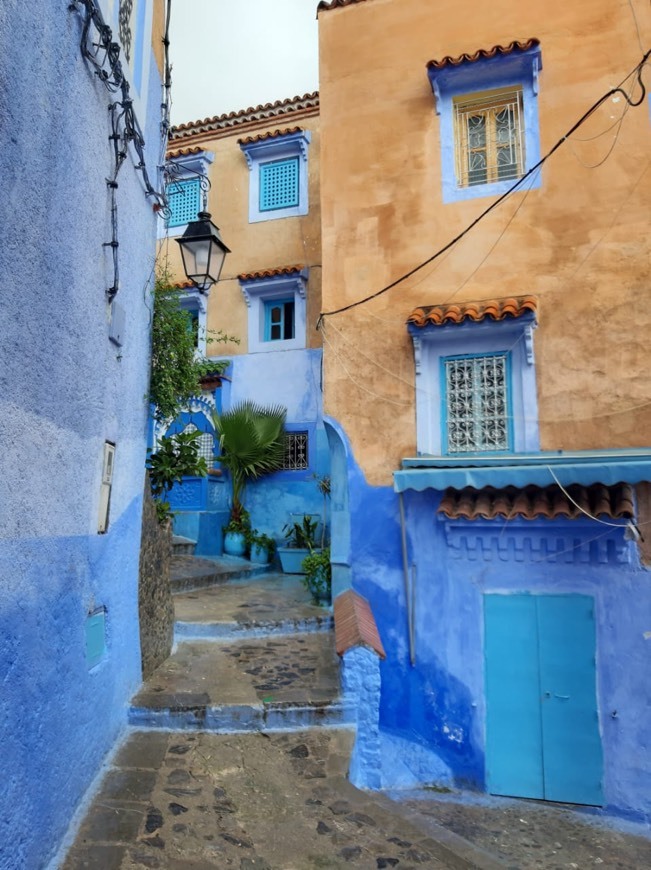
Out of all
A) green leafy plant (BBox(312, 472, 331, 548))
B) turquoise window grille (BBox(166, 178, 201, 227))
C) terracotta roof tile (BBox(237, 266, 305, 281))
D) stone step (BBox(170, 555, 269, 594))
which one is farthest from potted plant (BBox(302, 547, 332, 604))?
turquoise window grille (BBox(166, 178, 201, 227))

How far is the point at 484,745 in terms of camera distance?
287 inches

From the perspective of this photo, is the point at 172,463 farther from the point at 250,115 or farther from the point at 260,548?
the point at 250,115

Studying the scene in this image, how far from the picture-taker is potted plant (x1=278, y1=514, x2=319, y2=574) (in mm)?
12492

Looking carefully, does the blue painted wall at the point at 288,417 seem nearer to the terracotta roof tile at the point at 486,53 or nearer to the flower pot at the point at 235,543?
the flower pot at the point at 235,543

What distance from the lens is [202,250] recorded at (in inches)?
257

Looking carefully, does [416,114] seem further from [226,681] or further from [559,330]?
[226,681]

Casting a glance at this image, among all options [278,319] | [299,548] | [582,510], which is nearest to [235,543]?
[299,548]

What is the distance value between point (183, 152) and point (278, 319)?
5068 millimetres

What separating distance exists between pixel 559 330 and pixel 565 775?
5496 millimetres

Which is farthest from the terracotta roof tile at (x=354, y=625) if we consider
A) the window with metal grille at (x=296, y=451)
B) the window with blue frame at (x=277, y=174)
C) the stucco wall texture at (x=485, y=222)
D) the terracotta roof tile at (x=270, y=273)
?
the window with blue frame at (x=277, y=174)

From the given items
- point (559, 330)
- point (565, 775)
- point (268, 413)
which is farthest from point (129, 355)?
point (268, 413)

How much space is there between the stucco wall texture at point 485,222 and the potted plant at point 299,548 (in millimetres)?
4648

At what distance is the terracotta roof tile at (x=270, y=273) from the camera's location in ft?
45.5

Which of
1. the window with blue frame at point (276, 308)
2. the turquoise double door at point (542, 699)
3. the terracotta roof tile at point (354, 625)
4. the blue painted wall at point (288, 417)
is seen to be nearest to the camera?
the terracotta roof tile at point (354, 625)
